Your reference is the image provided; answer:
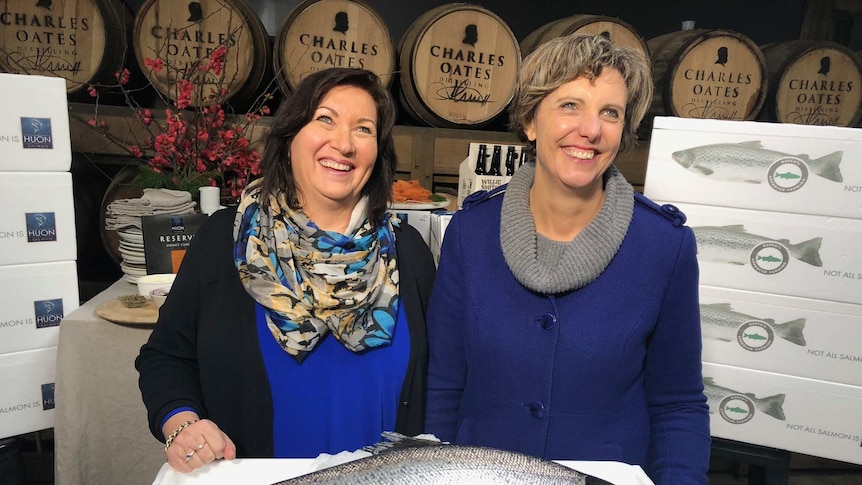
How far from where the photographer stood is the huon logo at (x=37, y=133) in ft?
6.23

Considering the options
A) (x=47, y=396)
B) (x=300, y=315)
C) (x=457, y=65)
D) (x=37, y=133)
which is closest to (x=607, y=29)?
(x=457, y=65)

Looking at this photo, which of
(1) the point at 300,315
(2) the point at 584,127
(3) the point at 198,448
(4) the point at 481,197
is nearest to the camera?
(3) the point at 198,448

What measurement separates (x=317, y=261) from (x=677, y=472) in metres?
1.12

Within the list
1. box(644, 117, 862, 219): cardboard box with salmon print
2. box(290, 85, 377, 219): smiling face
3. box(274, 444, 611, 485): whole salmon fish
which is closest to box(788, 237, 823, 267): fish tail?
box(644, 117, 862, 219): cardboard box with salmon print

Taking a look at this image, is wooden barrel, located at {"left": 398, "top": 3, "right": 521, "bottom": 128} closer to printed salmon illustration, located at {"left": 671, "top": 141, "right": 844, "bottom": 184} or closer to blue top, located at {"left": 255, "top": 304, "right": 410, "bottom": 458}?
printed salmon illustration, located at {"left": 671, "top": 141, "right": 844, "bottom": 184}

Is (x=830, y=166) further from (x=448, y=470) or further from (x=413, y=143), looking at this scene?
(x=413, y=143)

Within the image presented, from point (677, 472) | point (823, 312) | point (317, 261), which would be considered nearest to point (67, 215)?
point (317, 261)

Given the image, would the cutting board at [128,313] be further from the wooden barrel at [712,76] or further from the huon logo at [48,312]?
the wooden barrel at [712,76]

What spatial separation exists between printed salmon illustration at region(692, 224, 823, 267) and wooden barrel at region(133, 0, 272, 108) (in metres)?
2.47

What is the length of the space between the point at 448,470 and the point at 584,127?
88cm

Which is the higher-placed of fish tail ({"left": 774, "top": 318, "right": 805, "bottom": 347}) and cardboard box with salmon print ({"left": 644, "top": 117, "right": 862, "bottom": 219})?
cardboard box with salmon print ({"left": 644, "top": 117, "right": 862, "bottom": 219})

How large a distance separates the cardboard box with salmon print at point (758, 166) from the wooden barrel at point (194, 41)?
223 centimetres

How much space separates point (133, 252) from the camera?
95.7 inches

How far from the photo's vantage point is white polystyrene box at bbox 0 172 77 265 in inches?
75.2
